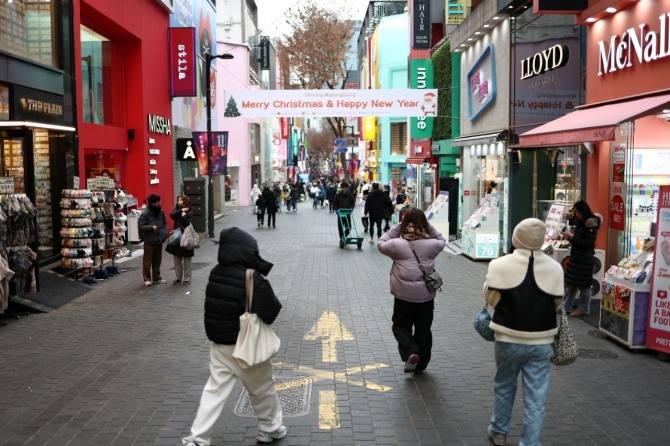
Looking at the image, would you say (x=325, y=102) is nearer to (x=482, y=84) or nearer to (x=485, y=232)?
(x=482, y=84)

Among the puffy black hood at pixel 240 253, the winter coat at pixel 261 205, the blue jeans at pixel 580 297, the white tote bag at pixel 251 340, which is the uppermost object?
the puffy black hood at pixel 240 253

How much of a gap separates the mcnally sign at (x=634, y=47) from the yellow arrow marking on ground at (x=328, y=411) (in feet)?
22.5

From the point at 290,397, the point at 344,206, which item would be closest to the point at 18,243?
the point at 290,397

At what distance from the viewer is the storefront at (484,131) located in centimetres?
1795

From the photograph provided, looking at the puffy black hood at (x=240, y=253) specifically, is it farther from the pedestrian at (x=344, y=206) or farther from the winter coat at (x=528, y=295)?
the pedestrian at (x=344, y=206)

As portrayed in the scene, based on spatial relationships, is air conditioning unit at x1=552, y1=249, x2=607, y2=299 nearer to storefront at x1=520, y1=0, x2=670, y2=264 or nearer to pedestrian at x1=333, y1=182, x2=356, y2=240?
storefront at x1=520, y1=0, x2=670, y2=264

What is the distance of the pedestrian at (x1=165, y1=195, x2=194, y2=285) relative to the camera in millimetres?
13844

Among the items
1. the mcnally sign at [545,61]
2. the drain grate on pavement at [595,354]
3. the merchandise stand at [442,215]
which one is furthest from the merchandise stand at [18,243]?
the merchandise stand at [442,215]

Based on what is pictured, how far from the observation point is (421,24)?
98.6ft

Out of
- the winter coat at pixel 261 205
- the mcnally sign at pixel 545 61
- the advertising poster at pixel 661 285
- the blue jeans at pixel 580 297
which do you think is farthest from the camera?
the winter coat at pixel 261 205

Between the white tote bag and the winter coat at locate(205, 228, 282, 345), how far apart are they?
0.12 feet

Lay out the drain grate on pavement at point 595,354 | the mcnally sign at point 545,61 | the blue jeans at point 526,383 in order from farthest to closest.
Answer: the mcnally sign at point 545,61, the drain grate on pavement at point 595,354, the blue jeans at point 526,383

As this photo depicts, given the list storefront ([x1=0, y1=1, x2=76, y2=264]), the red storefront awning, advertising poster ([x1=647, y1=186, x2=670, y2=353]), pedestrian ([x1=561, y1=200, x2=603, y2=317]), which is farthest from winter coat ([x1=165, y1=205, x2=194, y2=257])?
advertising poster ([x1=647, y1=186, x2=670, y2=353])

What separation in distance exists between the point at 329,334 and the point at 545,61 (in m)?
9.15
